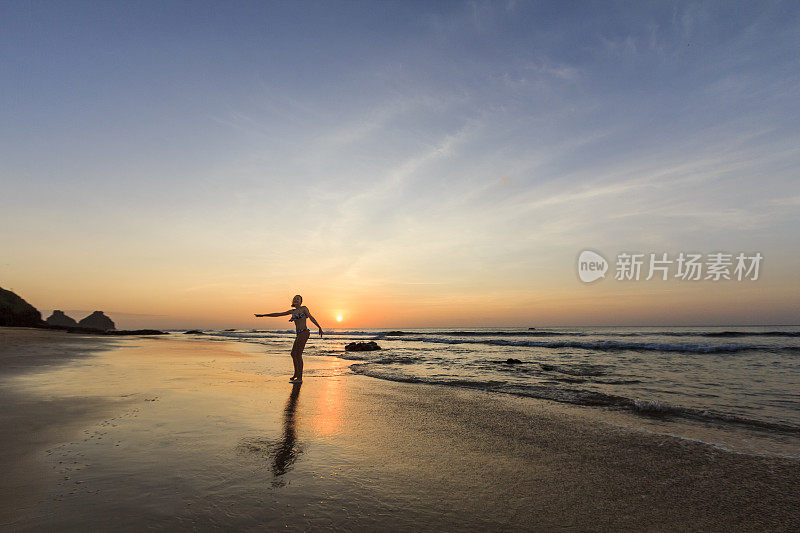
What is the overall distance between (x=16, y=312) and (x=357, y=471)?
69.3 m

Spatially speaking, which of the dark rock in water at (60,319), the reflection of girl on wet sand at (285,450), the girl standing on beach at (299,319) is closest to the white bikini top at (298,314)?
the girl standing on beach at (299,319)

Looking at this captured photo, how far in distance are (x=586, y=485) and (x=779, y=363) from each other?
864 inches

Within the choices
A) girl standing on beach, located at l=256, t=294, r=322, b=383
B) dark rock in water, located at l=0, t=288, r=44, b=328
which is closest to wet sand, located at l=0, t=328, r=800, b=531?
girl standing on beach, located at l=256, t=294, r=322, b=383

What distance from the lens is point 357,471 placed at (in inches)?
182

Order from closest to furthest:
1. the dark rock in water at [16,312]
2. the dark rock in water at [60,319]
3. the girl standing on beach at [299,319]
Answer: the girl standing on beach at [299,319] → the dark rock in water at [16,312] → the dark rock in water at [60,319]

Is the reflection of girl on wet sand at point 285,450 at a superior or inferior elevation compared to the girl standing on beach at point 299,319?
inferior

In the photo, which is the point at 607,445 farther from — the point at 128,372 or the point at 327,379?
the point at 128,372

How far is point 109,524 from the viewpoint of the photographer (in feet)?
10.3

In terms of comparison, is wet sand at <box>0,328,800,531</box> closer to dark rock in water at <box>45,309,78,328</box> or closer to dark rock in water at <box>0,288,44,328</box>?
dark rock in water at <box>0,288,44,328</box>

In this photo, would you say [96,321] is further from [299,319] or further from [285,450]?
[285,450]

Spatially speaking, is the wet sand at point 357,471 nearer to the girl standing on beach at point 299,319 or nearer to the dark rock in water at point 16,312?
the girl standing on beach at point 299,319

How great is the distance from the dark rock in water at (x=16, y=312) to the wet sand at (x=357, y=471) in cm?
5929

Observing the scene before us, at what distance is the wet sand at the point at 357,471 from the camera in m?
3.46

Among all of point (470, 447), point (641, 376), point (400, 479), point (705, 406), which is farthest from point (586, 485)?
point (641, 376)
